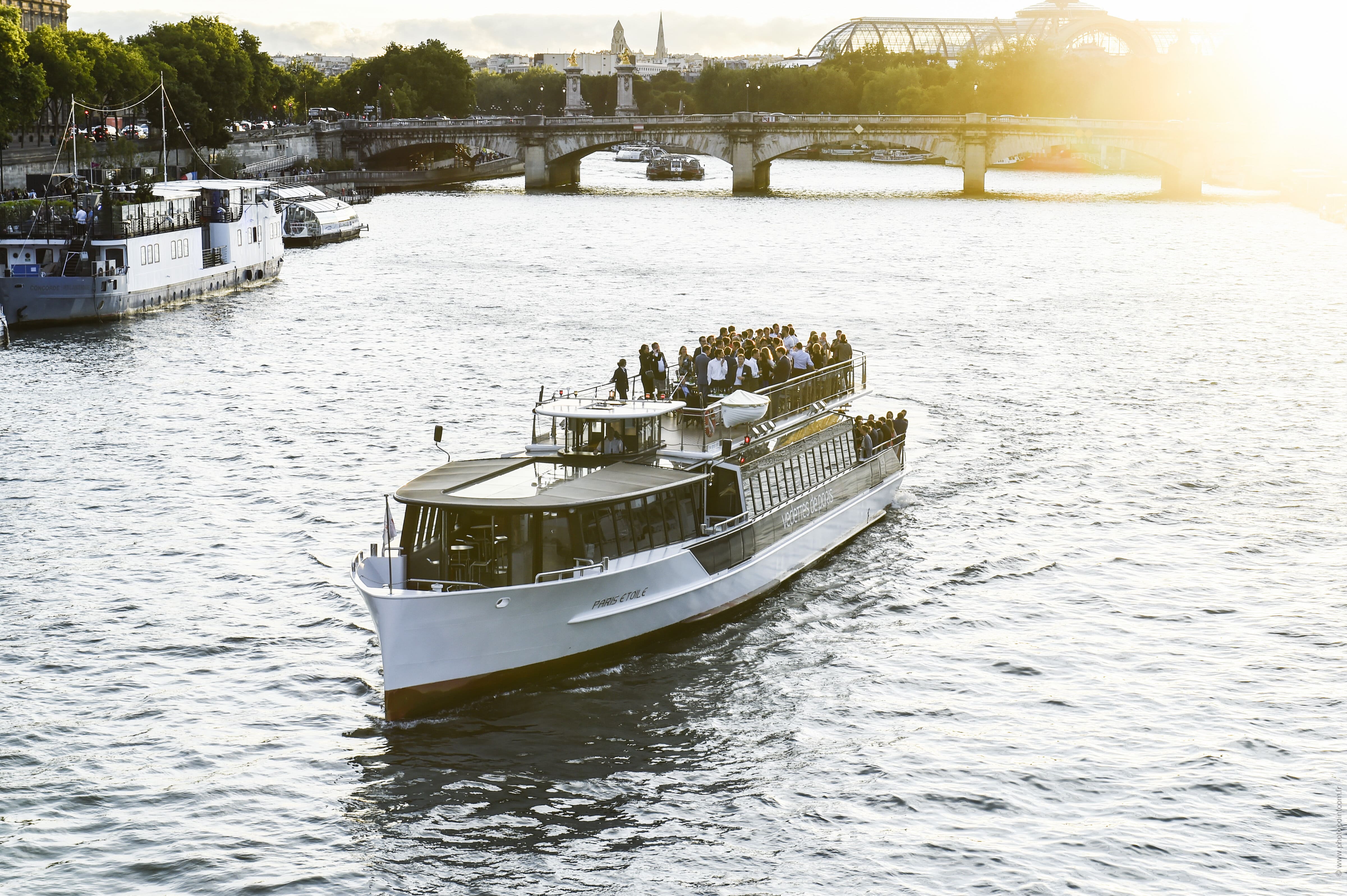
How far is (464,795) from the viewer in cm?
2409

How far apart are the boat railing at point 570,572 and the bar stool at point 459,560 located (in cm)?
120

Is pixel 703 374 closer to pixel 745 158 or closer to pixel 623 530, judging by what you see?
pixel 623 530

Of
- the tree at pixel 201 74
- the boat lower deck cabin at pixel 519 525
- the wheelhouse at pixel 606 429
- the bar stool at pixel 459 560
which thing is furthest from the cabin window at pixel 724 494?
the tree at pixel 201 74

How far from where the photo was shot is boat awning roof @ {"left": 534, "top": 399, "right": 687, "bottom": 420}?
30234 millimetres

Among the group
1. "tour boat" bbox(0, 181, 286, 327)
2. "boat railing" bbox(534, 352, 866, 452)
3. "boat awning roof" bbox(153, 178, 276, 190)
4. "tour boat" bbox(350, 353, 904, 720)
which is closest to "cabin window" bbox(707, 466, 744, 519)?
"tour boat" bbox(350, 353, 904, 720)

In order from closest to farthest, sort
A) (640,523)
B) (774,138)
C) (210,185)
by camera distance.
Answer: (640,523) → (210,185) → (774,138)

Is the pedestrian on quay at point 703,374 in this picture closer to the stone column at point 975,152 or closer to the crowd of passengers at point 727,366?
the crowd of passengers at point 727,366

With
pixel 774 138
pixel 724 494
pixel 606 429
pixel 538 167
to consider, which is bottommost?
pixel 724 494

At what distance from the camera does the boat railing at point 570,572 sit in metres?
26.8

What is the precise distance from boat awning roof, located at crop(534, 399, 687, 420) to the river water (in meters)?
4.74

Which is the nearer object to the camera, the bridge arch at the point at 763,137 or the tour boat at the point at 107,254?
the tour boat at the point at 107,254

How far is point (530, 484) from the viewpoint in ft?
94.0

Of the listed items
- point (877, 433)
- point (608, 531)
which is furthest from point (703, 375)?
point (608, 531)

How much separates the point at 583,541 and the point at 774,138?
136 metres
